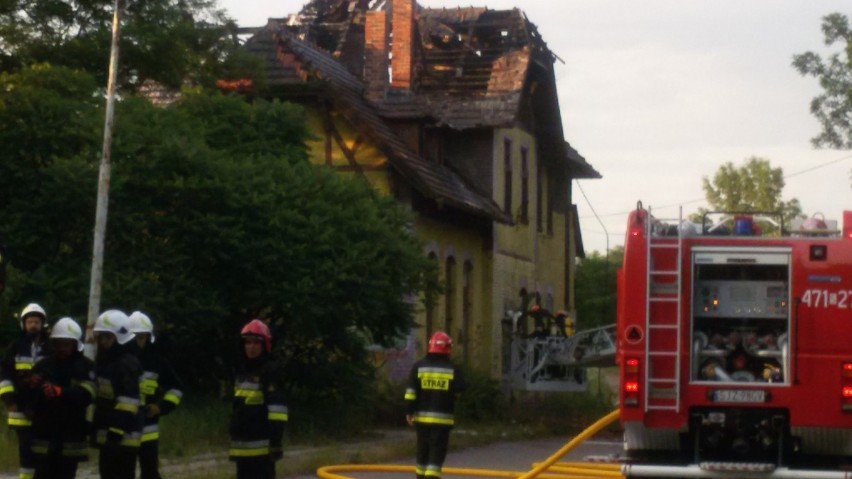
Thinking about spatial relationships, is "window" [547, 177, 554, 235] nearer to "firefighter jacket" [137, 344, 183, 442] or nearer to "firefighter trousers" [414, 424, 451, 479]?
"firefighter trousers" [414, 424, 451, 479]

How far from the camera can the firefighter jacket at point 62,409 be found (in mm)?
12008

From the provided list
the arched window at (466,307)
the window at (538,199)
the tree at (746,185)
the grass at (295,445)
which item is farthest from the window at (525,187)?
the tree at (746,185)

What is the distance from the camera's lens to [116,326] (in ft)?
41.2

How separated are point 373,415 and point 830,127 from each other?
666 inches

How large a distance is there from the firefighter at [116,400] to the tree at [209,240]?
396 inches

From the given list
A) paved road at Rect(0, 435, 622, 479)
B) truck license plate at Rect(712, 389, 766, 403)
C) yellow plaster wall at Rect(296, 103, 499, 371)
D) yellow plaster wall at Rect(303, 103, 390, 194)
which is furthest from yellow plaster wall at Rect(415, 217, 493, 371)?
truck license plate at Rect(712, 389, 766, 403)

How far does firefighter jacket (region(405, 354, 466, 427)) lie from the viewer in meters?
16.1

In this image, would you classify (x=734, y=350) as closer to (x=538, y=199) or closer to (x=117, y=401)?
(x=117, y=401)

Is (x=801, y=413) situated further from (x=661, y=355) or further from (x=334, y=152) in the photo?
(x=334, y=152)

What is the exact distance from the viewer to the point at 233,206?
79.7 ft

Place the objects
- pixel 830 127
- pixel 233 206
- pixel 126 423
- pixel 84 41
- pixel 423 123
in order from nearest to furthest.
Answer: pixel 126 423 < pixel 233 206 < pixel 84 41 < pixel 423 123 < pixel 830 127

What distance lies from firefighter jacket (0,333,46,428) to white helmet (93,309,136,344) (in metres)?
0.52

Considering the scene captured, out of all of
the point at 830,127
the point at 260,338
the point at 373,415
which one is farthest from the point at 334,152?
the point at 260,338

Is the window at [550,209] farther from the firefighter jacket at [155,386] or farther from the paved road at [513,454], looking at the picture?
the firefighter jacket at [155,386]
